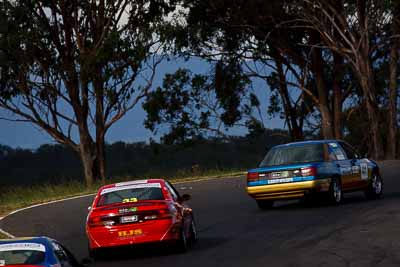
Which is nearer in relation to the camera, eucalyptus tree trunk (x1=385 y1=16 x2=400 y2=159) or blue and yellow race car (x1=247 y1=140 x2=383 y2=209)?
blue and yellow race car (x1=247 y1=140 x2=383 y2=209)

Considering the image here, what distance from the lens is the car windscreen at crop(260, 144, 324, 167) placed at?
2445 cm

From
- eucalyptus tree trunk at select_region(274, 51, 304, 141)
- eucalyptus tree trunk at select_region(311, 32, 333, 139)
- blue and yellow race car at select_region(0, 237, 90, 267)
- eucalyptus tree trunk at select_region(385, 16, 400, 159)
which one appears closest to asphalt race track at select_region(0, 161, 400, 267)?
blue and yellow race car at select_region(0, 237, 90, 267)

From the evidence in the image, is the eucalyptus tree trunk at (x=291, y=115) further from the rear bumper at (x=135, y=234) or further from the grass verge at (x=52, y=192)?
the rear bumper at (x=135, y=234)

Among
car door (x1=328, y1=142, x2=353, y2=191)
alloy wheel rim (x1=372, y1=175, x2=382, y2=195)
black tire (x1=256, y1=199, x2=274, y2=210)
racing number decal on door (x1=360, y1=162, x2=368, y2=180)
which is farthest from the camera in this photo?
alloy wheel rim (x1=372, y1=175, x2=382, y2=195)

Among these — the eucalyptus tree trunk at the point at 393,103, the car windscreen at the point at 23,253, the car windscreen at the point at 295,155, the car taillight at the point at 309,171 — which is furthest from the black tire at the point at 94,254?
the eucalyptus tree trunk at the point at 393,103

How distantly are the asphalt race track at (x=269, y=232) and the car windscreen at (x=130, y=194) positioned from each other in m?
0.91

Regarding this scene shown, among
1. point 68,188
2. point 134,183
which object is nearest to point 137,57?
point 68,188

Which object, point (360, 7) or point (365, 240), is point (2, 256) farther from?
point (360, 7)

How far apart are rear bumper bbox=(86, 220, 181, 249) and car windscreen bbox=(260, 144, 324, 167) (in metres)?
7.96

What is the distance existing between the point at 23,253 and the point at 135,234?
621 cm

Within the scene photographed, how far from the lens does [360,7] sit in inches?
2028

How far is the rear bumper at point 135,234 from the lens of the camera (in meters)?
16.8

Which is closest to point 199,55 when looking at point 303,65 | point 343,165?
point 303,65

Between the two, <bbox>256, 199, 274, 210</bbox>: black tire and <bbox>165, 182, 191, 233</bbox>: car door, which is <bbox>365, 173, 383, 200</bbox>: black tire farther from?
<bbox>165, 182, 191, 233</bbox>: car door
